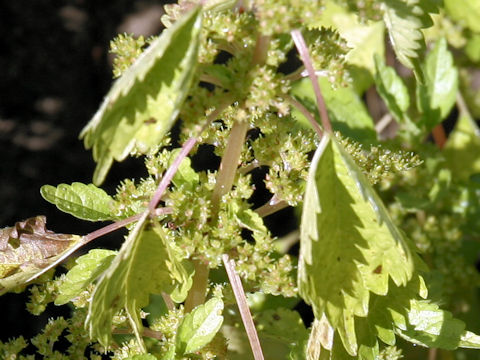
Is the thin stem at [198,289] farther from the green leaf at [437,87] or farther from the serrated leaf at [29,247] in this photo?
the green leaf at [437,87]

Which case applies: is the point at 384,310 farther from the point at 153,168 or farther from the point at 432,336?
the point at 153,168

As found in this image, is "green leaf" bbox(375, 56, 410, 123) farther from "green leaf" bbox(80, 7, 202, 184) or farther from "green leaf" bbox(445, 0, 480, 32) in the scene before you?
"green leaf" bbox(80, 7, 202, 184)

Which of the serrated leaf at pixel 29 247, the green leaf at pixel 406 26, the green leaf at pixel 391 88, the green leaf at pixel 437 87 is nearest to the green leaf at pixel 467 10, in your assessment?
the green leaf at pixel 437 87

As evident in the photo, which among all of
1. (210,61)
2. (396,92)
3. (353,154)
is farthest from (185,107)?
(396,92)

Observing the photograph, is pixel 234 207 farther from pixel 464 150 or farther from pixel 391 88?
pixel 464 150

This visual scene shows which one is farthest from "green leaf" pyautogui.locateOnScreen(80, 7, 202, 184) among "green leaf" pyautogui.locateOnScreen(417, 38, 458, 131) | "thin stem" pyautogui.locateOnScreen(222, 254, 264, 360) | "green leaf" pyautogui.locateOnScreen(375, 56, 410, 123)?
"green leaf" pyautogui.locateOnScreen(417, 38, 458, 131)

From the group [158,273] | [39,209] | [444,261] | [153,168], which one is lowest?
[444,261]
